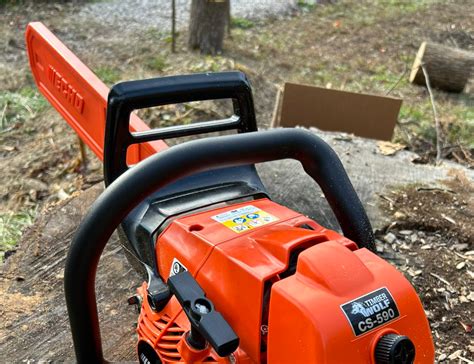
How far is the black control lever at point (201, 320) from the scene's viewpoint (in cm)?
90

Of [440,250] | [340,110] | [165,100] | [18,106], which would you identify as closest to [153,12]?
[18,106]

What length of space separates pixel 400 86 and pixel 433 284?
3.31m

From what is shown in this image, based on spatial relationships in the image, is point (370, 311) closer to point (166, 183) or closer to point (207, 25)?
point (166, 183)

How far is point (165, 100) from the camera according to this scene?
1252mm

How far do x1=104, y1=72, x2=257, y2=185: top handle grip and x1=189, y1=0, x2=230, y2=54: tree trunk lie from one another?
350cm

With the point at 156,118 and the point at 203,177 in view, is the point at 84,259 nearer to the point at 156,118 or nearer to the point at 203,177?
the point at 203,177

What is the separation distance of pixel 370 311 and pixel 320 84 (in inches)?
161

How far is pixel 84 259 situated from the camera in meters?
0.98

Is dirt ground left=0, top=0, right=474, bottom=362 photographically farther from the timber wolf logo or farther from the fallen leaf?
the timber wolf logo

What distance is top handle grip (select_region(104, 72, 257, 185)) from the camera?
124 centimetres

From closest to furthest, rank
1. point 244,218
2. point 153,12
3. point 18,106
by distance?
point 244,218 < point 18,106 < point 153,12

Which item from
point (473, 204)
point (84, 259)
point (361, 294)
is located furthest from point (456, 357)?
point (84, 259)

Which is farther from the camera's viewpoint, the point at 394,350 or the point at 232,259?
the point at 232,259

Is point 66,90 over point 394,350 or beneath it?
beneath
